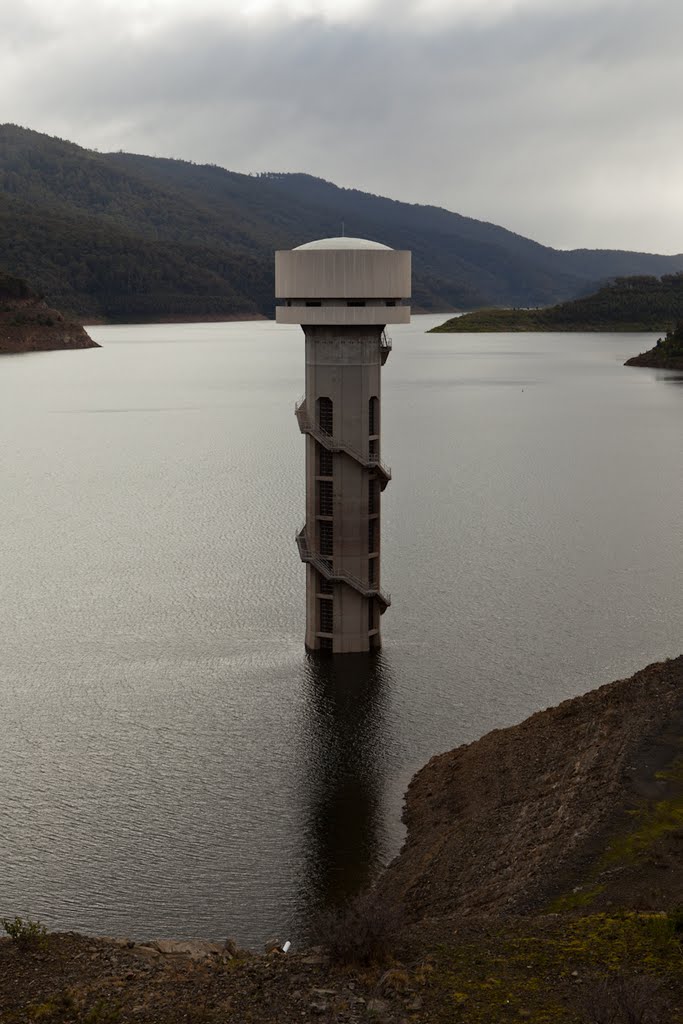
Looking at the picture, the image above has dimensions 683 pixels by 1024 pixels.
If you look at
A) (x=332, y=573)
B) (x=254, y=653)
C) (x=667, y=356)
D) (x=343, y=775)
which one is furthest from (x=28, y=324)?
(x=343, y=775)

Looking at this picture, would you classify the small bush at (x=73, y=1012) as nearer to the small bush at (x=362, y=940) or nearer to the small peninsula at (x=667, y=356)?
the small bush at (x=362, y=940)

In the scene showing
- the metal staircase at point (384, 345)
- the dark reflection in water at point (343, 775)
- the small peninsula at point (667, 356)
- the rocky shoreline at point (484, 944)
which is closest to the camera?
the rocky shoreline at point (484, 944)

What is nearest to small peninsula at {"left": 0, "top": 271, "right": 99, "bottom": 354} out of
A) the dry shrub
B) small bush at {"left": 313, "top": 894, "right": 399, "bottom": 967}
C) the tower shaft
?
the tower shaft

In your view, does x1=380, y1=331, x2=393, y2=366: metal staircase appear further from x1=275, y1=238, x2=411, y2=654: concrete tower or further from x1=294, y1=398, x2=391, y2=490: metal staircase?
x1=294, y1=398, x2=391, y2=490: metal staircase

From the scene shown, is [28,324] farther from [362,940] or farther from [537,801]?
[362,940]

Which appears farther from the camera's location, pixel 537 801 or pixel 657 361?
pixel 657 361

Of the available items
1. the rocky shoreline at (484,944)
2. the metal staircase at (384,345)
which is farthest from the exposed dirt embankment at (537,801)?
the metal staircase at (384,345)
